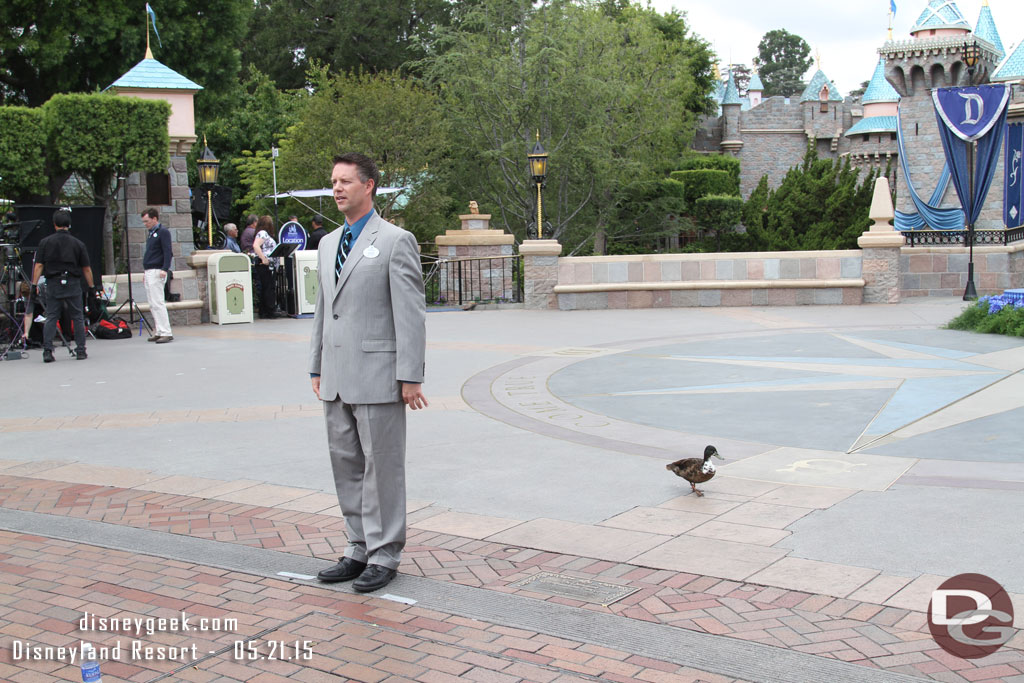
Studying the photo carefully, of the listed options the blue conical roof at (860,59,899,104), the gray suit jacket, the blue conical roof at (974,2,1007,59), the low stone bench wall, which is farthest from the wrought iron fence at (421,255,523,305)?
the blue conical roof at (860,59,899,104)

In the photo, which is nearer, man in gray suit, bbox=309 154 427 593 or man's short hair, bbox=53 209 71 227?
Answer: man in gray suit, bbox=309 154 427 593

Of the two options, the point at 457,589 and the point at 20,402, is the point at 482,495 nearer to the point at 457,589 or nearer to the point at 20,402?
the point at 457,589

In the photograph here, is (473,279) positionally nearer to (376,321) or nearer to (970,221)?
(970,221)

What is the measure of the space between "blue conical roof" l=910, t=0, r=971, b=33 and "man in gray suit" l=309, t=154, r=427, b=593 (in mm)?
38668

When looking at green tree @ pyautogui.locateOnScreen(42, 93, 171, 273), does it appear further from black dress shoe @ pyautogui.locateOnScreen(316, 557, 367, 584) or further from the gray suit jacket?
black dress shoe @ pyautogui.locateOnScreen(316, 557, 367, 584)

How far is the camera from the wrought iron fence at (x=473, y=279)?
22.4 metres

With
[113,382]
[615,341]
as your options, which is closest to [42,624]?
[113,382]

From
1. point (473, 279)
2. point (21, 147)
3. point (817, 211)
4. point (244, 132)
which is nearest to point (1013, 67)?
point (817, 211)

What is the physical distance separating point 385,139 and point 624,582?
2356 centimetres

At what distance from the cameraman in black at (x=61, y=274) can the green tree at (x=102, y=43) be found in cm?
1792

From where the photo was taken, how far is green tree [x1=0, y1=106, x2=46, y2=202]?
17.0m

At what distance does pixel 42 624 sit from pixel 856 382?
7.95m

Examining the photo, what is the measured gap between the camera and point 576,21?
102ft

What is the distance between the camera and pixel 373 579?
4.57 m
